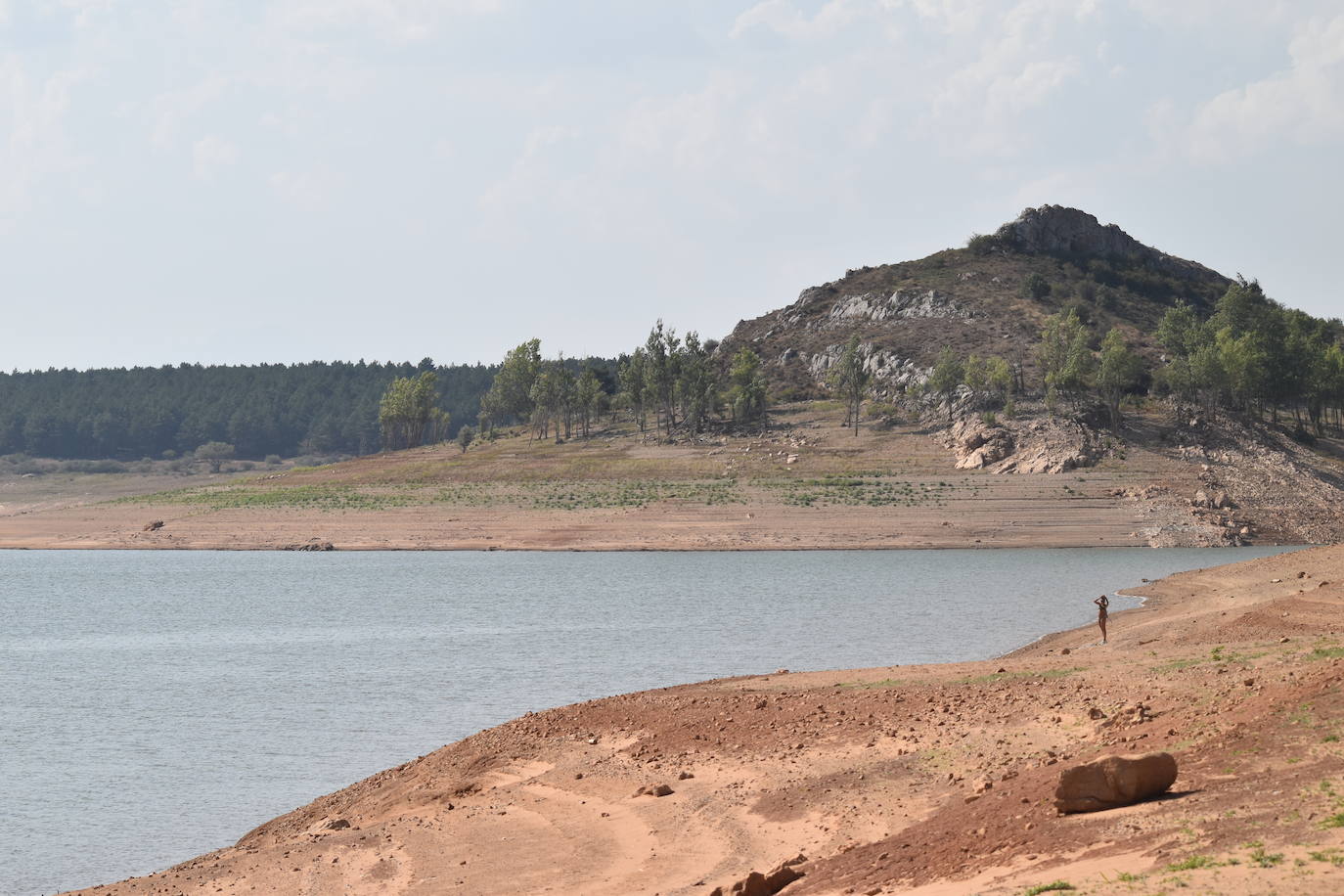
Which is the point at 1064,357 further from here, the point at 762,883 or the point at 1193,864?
the point at 1193,864

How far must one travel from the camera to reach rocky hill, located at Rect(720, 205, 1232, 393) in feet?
517

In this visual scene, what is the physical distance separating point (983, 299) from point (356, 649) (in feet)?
442

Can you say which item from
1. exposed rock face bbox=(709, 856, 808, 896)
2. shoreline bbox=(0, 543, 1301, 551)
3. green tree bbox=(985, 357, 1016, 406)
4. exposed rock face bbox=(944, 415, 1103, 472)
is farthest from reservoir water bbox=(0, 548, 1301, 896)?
green tree bbox=(985, 357, 1016, 406)

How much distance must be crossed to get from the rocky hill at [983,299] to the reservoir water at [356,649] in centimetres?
6975

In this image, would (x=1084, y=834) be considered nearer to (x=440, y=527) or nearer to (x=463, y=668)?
(x=463, y=668)

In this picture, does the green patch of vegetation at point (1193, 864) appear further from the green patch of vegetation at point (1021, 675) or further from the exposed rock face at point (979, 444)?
the exposed rock face at point (979, 444)

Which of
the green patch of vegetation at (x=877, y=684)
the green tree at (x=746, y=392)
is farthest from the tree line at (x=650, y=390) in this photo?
the green patch of vegetation at (x=877, y=684)

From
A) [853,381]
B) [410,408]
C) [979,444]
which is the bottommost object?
[979,444]

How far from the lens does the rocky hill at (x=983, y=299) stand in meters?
158

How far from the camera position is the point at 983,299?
170 meters

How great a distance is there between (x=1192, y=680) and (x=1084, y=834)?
36.6 ft

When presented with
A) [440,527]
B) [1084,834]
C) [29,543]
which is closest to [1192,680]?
[1084,834]

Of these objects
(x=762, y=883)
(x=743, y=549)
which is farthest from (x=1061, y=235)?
(x=762, y=883)

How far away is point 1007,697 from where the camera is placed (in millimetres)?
27172
